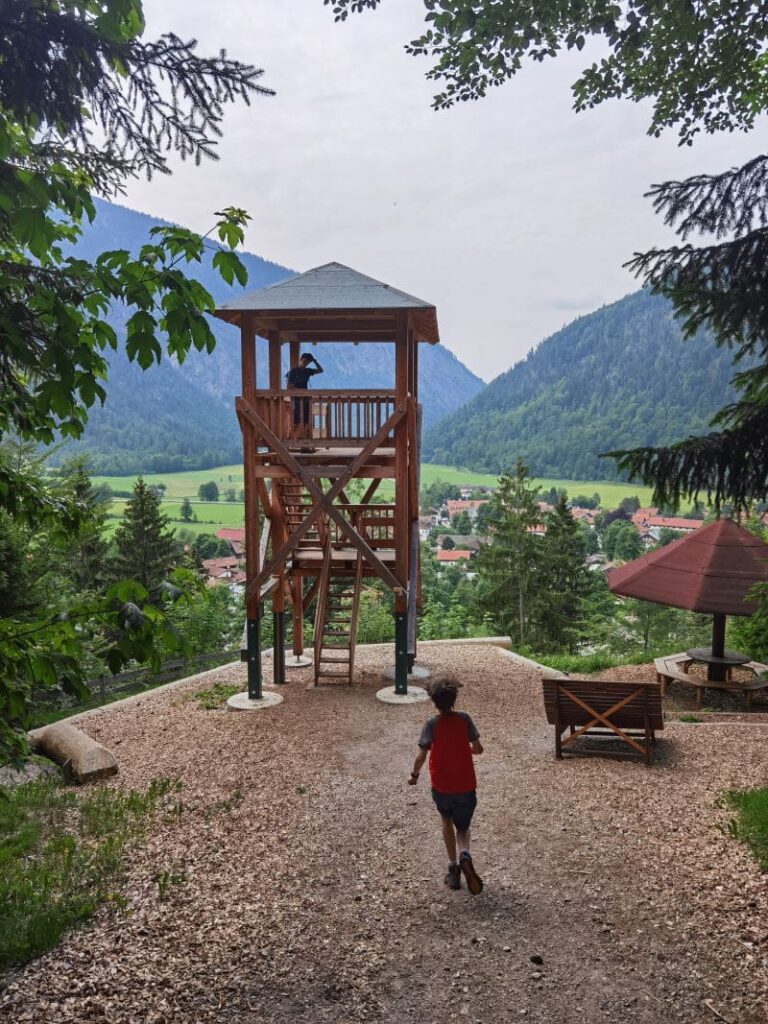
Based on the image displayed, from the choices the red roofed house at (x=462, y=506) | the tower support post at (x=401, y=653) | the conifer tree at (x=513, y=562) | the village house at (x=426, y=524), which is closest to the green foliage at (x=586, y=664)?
the tower support post at (x=401, y=653)

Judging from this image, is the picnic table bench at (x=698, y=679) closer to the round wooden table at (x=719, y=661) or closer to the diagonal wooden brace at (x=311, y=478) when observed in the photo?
the round wooden table at (x=719, y=661)

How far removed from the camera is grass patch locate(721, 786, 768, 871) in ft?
18.6

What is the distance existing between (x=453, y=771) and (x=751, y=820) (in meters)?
2.82

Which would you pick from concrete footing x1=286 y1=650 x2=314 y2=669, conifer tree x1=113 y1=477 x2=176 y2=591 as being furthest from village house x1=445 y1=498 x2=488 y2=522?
concrete footing x1=286 y1=650 x2=314 y2=669

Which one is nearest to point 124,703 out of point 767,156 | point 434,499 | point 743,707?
point 743,707

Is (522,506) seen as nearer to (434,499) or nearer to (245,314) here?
(245,314)

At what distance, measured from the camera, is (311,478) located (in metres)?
10.9

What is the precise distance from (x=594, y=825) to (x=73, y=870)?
4.36 meters

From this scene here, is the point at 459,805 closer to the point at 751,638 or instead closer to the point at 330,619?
the point at 330,619

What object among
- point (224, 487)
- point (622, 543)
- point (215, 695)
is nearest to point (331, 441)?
point (215, 695)

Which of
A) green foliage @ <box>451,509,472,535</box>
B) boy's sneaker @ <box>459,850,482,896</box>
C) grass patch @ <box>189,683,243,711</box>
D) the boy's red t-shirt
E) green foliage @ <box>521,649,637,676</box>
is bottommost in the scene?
green foliage @ <box>451,509,472,535</box>

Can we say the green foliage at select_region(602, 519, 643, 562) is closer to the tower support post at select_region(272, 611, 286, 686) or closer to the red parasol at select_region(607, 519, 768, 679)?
the red parasol at select_region(607, 519, 768, 679)

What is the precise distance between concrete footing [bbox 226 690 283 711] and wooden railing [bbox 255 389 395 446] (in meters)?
3.96

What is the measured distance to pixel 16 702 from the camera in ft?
9.34
